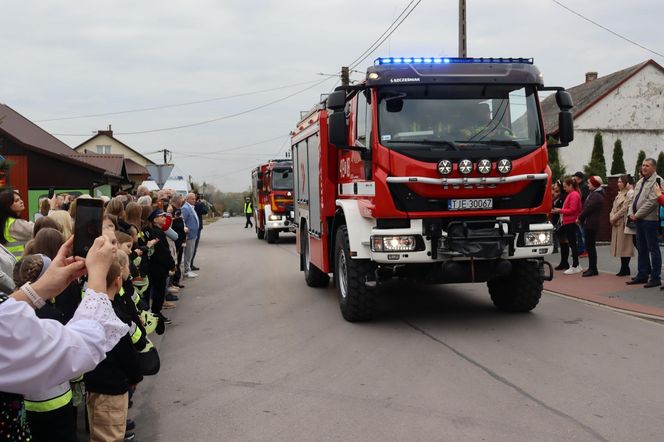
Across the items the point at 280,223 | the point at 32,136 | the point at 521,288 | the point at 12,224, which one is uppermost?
the point at 32,136

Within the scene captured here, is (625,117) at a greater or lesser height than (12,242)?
greater

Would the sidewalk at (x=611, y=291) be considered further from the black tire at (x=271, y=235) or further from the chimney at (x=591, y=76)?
the chimney at (x=591, y=76)

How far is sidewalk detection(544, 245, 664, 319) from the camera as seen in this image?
8391 millimetres

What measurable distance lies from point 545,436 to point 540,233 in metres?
3.58

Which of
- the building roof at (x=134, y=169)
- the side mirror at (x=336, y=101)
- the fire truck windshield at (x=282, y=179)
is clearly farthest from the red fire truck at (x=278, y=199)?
the building roof at (x=134, y=169)

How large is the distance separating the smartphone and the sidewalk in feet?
24.4

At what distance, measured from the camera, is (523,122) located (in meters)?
7.42

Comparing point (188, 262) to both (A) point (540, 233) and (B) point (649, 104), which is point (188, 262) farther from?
(B) point (649, 104)

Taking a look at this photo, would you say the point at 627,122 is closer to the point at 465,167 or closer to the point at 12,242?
the point at 465,167

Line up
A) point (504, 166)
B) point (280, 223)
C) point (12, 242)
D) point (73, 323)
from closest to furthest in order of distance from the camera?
point (73, 323) → point (12, 242) → point (504, 166) → point (280, 223)

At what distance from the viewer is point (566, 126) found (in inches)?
300

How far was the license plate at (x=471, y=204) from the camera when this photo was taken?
7012 millimetres

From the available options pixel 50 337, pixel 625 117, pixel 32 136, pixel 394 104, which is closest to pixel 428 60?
pixel 394 104

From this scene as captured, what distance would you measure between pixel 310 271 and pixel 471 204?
478cm
